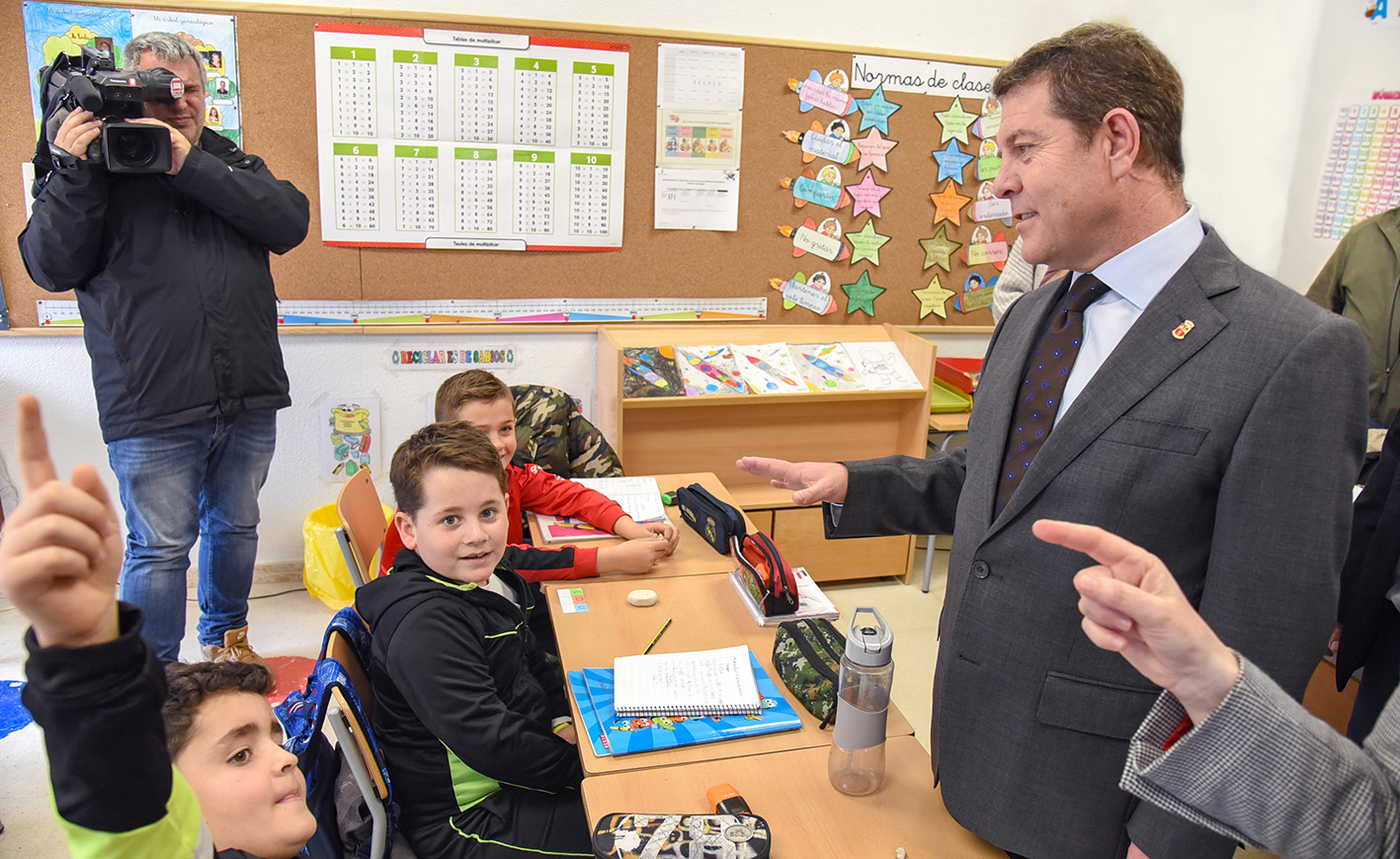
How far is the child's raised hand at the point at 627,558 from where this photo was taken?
1974 millimetres

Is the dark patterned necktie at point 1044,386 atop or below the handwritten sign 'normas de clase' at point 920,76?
below

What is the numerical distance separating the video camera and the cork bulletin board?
0.87 meters

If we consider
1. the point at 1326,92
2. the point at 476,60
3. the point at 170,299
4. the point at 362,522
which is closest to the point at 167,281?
the point at 170,299

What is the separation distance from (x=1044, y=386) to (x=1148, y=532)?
0.83ft

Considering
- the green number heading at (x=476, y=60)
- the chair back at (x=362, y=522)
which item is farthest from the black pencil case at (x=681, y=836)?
the green number heading at (x=476, y=60)

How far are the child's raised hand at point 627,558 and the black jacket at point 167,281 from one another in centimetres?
121

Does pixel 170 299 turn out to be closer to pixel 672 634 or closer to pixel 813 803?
pixel 672 634

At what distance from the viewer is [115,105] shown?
2.12 m

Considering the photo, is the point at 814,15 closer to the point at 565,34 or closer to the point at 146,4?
the point at 565,34

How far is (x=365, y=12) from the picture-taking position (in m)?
3.03

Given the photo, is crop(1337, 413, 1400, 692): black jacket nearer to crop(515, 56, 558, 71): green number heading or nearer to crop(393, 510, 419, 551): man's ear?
crop(393, 510, 419, 551): man's ear

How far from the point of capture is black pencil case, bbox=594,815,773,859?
1.07 m

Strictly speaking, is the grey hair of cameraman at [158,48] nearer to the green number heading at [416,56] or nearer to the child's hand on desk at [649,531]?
the green number heading at [416,56]

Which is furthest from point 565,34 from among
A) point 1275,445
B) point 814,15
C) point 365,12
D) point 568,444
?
point 1275,445
